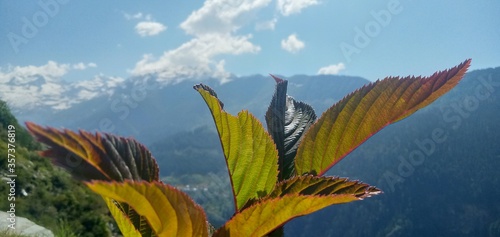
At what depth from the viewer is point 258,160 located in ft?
3.59

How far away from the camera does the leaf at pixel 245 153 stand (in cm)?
103

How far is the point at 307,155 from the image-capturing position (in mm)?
1229

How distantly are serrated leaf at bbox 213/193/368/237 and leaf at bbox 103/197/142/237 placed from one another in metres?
0.24

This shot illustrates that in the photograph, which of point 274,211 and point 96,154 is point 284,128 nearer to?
point 274,211

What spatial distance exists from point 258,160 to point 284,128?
1.04 feet

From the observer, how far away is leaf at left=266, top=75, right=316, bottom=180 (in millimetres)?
1339

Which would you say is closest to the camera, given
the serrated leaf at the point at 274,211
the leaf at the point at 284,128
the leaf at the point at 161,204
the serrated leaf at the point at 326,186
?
the leaf at the point at 161,204

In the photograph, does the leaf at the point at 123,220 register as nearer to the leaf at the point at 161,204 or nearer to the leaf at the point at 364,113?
the leaf at the point at 161,204

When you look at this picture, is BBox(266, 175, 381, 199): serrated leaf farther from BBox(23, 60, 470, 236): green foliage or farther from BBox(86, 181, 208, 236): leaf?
BBox(86, 181, 208, 236): leaf

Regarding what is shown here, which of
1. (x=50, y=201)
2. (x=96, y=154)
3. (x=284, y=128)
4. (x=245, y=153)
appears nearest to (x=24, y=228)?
(x=50, y=201)

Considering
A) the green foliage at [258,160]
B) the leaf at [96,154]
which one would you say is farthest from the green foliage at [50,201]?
the leaf at [96,154]

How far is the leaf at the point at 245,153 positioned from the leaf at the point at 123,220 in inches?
10.7

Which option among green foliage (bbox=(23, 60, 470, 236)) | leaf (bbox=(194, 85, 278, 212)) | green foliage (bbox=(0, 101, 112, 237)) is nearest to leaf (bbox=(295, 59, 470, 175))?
green foliage (bbox=(23, 60, 470, 236))

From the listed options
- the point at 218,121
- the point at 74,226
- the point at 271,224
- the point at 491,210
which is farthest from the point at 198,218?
the point at 491,210
